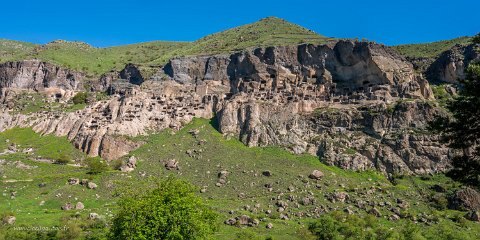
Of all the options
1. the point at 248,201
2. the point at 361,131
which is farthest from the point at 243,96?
the point at 248,201

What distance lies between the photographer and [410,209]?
76.7m

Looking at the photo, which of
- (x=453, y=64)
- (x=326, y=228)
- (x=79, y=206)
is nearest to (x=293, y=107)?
(x=453, y=64)

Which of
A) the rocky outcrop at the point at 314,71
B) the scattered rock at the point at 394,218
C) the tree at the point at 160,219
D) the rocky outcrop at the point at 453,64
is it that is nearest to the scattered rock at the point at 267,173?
the scattered rock at the point at 394,218

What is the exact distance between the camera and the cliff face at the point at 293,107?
93.6m

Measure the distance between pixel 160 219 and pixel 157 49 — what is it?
169610mm

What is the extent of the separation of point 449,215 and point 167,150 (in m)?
57.6

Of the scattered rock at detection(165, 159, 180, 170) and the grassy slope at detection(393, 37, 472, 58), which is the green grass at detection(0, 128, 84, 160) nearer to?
the scattered rock at detection(165, 159, 180, 170)

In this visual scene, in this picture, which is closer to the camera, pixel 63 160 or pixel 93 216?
pixel 93 216

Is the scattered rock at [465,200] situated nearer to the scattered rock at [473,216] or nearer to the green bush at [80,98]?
the scattered rock at [473,216]

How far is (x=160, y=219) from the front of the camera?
115 feet

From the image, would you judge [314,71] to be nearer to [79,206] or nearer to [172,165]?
[172,165]

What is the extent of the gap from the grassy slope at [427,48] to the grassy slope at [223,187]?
202ft

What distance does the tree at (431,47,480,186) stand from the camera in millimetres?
21734

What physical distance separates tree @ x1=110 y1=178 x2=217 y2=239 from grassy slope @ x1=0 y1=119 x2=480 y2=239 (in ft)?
71.8
